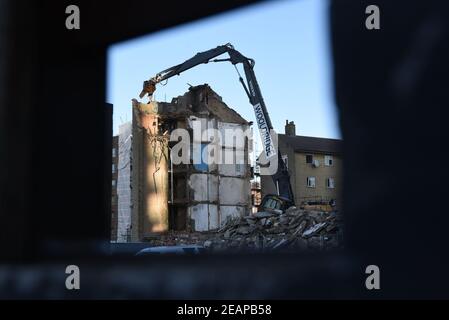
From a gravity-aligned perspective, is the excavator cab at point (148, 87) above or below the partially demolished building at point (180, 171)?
above

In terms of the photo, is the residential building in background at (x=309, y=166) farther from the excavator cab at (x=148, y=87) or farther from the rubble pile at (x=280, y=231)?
the rubble pile at (x=280, y=231)

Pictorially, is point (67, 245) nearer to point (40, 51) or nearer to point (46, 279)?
point (46, 279)

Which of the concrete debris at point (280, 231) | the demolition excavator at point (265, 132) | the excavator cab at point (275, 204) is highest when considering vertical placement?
the demolition excavator at point (265, 132)

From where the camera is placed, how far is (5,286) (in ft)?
17.2

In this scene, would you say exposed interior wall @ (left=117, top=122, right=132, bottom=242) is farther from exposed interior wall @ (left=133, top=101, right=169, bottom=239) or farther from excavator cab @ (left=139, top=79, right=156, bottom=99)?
excavator cab @ (left=139, top=79, right=156, bottom=99)

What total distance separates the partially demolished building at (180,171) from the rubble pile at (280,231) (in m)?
7.02

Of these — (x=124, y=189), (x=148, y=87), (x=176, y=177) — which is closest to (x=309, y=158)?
(x=176, y=177)

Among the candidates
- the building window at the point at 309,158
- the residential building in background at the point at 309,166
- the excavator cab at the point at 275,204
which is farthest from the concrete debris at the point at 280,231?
the building window at the point at 309,158

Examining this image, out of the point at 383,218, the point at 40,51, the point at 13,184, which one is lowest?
the point at 383,218

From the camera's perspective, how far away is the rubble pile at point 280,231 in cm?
1557

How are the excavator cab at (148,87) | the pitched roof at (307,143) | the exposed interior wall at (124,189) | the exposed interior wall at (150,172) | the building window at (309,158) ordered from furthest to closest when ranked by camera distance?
the pitched roof at (307,143) → the building window at (309,158) → the exposed interior wall at (124,189) → the exposed interior wall at (150,172) → the excavator cab at (148,87)

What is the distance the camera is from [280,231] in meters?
18.3
